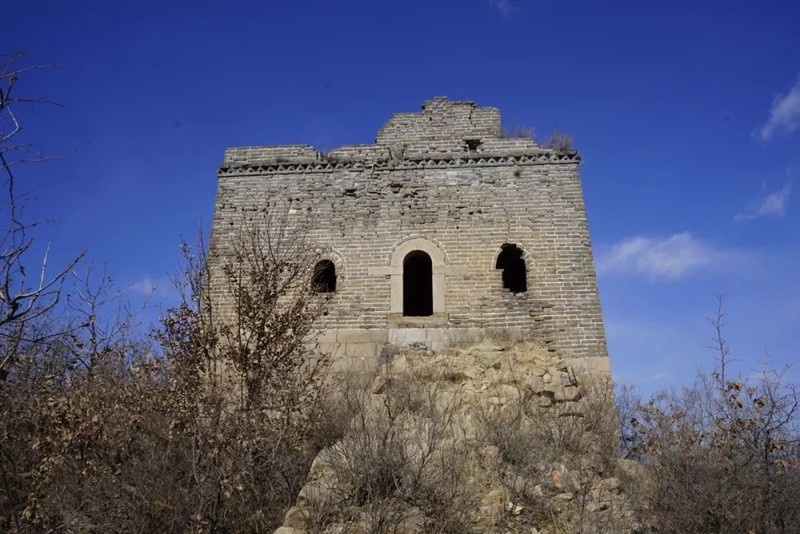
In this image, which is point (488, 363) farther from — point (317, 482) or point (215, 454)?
point (215, 454)

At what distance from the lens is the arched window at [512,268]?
12.8m

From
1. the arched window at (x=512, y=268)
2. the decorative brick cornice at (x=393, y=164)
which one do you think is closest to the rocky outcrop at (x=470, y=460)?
the arched window at (x=512, y=268)

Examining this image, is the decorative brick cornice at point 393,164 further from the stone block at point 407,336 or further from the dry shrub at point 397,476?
the dry shrub at point 397,476

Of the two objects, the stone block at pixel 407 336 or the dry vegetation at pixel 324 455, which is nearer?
the dry vegetation at pixel 324 455

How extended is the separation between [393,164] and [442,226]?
187 centimetres

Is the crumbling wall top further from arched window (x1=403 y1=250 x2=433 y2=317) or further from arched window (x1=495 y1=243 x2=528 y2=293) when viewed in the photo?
arched window (x1=403 y1=250 x2=433 y2=317)

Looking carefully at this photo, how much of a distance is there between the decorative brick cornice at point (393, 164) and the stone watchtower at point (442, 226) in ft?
0.08

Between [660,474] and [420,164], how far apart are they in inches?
307

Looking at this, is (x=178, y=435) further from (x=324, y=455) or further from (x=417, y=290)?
(x=417, y=290)

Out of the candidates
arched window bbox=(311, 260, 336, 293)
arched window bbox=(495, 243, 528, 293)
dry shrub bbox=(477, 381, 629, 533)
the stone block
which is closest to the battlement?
arched window bbox=(495, 243, 528, 293)

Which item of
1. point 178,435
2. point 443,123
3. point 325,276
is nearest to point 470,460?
point 178,435

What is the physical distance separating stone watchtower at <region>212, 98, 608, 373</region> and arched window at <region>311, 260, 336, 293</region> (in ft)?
A: 0.15

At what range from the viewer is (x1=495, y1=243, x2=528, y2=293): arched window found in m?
12.8

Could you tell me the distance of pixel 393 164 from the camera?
44.5ft
